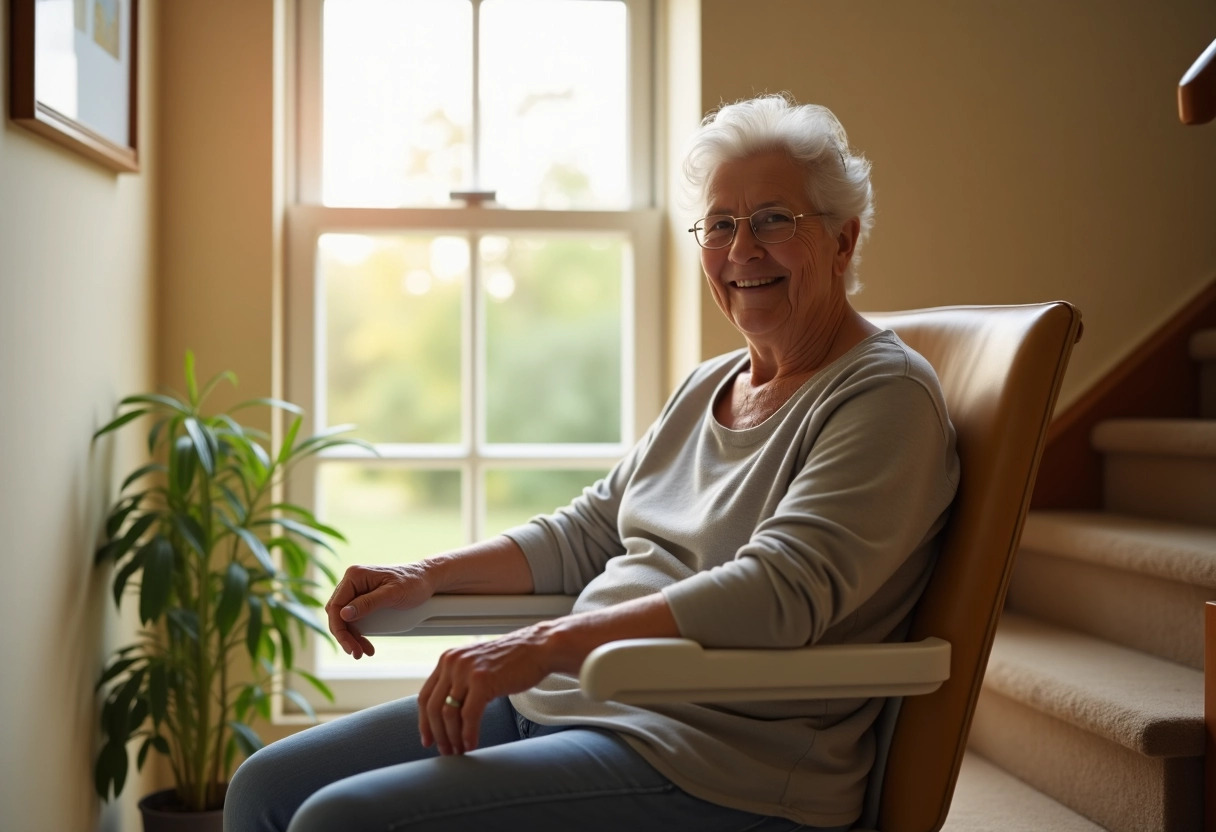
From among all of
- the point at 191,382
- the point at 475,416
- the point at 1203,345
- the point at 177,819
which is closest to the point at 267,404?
the point at 191,382

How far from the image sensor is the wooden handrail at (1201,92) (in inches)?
51.3

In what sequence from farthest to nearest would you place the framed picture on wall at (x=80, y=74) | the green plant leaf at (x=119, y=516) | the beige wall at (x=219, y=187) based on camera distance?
the beige wall at (x=219, y=187) → the green plant leaf at (x=119, y=516) → the framed picture on wall at (x=80, y=74)

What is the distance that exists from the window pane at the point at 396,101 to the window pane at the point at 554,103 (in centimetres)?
7

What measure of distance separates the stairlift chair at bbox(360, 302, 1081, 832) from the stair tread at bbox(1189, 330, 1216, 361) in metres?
1.41

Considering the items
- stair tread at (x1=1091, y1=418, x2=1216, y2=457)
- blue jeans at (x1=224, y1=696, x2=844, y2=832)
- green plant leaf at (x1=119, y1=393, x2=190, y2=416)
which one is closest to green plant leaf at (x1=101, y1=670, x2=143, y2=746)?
green plant leaf at (x1=119, y1=393, x2=190, y2=416)

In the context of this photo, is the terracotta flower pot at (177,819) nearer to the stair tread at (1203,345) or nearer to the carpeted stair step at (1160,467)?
the carpeted stair step at (1160,467)

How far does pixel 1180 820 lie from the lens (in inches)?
64.6

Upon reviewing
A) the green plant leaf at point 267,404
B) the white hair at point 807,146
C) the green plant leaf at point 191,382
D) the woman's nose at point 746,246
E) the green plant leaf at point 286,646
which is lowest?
the green plant leaf at point 286,646

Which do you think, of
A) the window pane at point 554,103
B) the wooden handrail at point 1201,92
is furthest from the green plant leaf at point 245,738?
the wooden handrail at point 1201,92

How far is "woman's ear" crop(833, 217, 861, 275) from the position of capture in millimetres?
1508

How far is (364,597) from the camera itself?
1.50 m

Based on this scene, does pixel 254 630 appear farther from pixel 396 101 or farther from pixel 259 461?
pixel 396 101

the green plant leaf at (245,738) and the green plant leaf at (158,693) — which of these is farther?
the green plant leaf at (245,738)

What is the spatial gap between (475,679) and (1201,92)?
3.43ft
